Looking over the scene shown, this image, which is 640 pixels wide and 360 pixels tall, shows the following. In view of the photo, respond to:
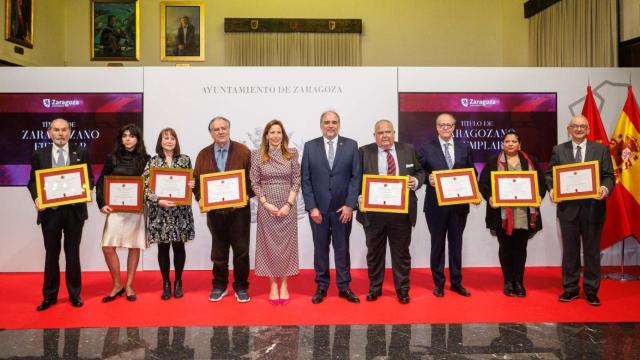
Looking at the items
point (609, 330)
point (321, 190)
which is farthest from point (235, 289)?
point (609, 330)

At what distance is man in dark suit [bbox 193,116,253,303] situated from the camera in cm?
427

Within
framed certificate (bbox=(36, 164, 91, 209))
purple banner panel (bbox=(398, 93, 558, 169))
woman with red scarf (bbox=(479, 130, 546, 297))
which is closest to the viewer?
framed certificate (bbox=(36, 164, 91, 209))

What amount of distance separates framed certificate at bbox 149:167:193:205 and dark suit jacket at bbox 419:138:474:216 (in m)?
2.14

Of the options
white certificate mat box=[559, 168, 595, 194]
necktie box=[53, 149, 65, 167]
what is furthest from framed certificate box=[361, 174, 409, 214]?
necktie box=[53, 149, 65, 167]

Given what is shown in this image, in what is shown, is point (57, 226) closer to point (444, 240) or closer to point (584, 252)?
point (444, 240)

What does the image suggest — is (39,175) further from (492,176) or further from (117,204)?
(492,176)

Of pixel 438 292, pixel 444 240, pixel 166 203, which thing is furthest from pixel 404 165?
pixel 166 203

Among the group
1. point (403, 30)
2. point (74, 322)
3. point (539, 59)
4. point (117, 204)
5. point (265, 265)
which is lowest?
point (74, 322)

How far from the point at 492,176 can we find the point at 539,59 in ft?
20.8

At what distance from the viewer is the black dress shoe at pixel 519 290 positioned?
14.4 feet

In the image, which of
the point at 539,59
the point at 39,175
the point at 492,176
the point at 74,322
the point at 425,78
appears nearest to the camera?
the point at 74,322

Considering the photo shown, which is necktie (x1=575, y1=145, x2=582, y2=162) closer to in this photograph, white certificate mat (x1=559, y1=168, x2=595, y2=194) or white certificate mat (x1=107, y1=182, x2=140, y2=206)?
white certificate mat (x1=559, y1=168, x2=595, y2=194)

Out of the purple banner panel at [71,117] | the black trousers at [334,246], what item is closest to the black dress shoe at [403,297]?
the black trousers at [334,246]

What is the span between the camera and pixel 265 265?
4160 millimetres
